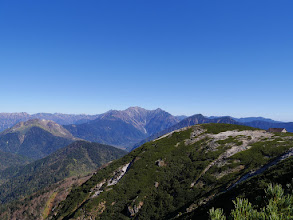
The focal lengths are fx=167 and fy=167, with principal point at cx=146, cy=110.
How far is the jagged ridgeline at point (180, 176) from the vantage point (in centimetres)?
6228

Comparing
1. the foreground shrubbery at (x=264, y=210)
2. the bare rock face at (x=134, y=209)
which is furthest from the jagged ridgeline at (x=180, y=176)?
the foreground shrubbery at (x=264, y=210)

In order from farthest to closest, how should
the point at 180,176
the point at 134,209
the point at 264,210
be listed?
the point at 180,176 → the point at 134,209 → the point at 264,210

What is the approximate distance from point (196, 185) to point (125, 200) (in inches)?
1487

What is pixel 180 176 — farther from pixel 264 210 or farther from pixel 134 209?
pixel 264 210

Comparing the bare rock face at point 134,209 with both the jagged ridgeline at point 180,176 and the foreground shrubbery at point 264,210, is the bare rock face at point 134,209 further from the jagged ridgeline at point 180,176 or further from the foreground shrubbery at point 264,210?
the foreground shrubbery at point 264,210

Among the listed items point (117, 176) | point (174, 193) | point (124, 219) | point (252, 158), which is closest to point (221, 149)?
point (252, 158)

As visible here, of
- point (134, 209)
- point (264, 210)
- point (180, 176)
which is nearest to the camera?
point (264, 210)

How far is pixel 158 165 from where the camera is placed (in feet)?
330

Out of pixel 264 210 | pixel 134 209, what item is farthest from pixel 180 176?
pixel 264 210

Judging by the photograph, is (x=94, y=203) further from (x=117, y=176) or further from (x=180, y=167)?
(x=180, y=167)

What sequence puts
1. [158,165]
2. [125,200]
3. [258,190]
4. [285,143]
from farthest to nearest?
[158,165], [125,200], [285,143], [258,190]

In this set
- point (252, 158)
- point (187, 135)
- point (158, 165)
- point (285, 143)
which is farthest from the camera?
point (187, 135)

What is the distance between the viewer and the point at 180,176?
83.1m

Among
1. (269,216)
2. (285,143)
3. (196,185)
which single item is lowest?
(196,185)
